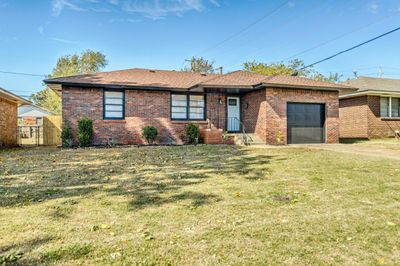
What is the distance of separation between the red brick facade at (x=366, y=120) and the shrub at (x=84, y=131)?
1654 cm

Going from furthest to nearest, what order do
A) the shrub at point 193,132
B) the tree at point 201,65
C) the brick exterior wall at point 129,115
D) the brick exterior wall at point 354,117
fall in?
1. the tree at point 201,65
2. the brick exterior wall at point 354,117
3. the shrub at point 193,132
4. the brick exterior wall at point 129,115

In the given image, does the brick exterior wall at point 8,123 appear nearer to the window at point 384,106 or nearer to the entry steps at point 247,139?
the entry steps at point 247,139

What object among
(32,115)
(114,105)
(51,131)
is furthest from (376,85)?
(32,115)

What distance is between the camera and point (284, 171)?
6.71 meters

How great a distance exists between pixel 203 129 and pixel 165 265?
13.0 m

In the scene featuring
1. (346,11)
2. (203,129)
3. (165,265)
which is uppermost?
(346,11)

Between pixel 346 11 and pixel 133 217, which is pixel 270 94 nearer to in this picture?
pixel 346 11

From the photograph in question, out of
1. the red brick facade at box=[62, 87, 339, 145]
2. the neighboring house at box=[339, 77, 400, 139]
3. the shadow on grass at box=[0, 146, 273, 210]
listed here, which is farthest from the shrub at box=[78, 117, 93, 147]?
the neighboring house at box=[339, 77, 400, 139]

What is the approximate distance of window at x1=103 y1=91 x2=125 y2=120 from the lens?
567 inches

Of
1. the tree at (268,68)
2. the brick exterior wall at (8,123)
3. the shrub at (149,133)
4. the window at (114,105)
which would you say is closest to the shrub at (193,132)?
the shrub at (149,133)

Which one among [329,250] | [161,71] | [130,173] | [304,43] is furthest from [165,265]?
[304,43]

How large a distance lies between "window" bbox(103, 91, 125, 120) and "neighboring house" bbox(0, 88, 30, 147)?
14.6ft

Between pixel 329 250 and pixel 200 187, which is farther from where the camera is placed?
pixel 200 187

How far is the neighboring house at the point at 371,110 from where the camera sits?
59.9 ft
